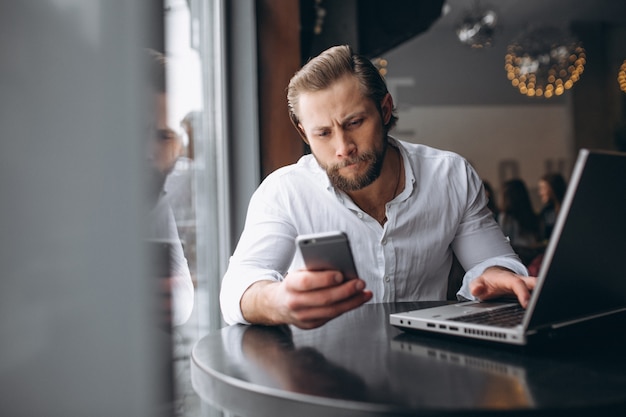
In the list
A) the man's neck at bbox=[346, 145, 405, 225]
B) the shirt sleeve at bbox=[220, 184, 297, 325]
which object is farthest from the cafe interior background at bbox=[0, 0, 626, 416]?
the man's neck at bbox=[346, 145, 405, 225]

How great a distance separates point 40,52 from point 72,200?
152 mm

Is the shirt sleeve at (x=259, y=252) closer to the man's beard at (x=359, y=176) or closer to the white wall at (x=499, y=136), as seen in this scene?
the man's beard at (x=359, y=176)

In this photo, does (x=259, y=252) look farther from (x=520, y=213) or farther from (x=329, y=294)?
(x=520, y=213)

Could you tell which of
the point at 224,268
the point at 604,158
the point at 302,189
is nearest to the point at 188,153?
the point at 302,189

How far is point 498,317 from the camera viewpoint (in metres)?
0.96

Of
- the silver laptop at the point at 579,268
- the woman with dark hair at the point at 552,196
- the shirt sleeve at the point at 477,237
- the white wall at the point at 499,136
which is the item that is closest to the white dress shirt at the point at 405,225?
the shirt sleeve at the point at 477,237

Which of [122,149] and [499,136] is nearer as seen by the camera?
[122,149]

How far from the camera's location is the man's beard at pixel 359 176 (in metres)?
1.56

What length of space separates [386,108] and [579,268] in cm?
108

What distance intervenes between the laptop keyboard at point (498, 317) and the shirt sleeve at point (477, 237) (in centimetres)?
56

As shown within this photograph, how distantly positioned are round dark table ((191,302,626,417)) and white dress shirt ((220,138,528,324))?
580mm

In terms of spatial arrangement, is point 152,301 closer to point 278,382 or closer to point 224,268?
point 278,382

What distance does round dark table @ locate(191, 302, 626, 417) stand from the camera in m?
0.61

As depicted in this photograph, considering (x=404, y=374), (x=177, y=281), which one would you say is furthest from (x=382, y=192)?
(x=404, y=374)
